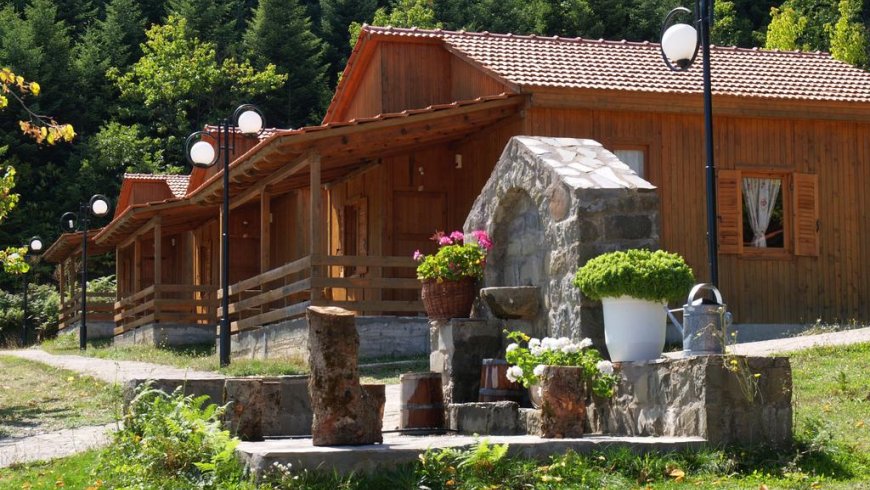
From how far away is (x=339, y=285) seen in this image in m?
17.9

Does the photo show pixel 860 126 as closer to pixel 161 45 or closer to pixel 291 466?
pixel 291 466

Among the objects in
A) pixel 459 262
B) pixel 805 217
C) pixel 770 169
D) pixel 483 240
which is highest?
pixel 770 169

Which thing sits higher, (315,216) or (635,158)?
(635,158)

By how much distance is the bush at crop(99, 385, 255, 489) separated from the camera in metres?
7.12

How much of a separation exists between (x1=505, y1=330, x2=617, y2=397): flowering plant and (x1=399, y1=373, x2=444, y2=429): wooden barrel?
113 cm

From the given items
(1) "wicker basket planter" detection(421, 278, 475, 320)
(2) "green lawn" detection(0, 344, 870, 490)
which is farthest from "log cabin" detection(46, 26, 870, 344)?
(2) "green lawn" detection(0, 344, 870, 490)

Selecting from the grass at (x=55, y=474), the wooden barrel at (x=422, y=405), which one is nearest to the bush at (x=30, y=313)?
the grass at (x=55, y=474)

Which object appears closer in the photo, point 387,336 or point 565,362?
point 565,362

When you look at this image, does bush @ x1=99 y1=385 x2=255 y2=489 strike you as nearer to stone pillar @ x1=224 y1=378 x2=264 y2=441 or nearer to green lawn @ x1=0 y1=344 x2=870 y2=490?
stone pillar @ x1=224 y1=378 x2=264 y2=441

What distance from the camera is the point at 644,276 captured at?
824 centimetres

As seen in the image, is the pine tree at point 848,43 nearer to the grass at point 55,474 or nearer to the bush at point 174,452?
the grass at point 55,474

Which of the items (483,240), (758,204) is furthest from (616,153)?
(483,240)

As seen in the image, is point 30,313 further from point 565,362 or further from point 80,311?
point 565,362

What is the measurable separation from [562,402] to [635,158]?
11319 millimetres
